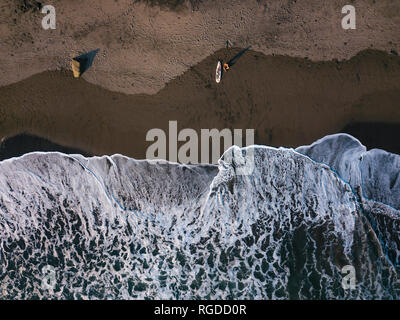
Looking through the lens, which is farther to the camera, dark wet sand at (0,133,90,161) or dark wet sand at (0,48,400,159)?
dark wet sand at (0,133,90,161)

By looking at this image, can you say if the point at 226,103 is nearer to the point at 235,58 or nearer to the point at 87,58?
the point at 235,58

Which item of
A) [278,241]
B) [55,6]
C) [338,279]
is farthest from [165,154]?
[338,279]

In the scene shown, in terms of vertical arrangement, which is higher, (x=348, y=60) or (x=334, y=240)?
(x=348, y=60)

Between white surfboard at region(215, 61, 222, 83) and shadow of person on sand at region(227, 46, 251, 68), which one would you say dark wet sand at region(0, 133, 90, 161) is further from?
shadow of person on sand at region(227, 46, 251, 68)

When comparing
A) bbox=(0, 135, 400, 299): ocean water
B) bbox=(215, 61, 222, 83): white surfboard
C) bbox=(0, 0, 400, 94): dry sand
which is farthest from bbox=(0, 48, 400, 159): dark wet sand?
bbox=(0, 135, 400, 299): ocean water

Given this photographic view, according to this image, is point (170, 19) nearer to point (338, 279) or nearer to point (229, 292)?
point (229, 292)

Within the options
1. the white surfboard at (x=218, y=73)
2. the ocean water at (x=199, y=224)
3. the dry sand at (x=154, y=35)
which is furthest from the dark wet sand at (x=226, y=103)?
the ocean water at (x=199, y=224)
